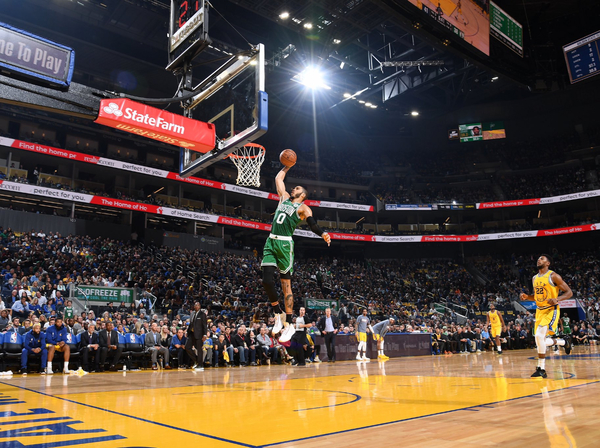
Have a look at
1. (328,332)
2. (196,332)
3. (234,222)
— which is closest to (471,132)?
(234,222)

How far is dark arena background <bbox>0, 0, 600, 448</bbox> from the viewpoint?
14.5ft

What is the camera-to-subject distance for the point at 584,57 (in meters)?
15.5

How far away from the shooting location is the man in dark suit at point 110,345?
36.7 feet

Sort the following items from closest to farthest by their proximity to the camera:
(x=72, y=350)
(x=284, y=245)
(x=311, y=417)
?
(x=311, y=417) → (x=284, y=245) → (x=72, y=350)

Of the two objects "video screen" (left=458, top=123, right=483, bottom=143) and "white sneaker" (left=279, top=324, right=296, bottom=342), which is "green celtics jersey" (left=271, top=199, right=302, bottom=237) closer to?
"white sneaker" (left=279, top=324, right=296, bottom=342)

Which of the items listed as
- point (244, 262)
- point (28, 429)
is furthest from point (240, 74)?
point (244, 262)

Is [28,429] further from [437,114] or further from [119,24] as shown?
[437,114]

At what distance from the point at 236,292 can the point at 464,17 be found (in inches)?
616

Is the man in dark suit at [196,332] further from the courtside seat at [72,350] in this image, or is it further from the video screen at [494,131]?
the video screen at [494,131]

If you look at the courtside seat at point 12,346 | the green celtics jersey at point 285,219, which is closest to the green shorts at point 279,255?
the green celtics jersey at point 285,219

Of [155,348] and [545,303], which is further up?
[545,303]

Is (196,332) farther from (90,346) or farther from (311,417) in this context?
(311,417)

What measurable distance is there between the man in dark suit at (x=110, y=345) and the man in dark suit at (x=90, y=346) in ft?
0.44

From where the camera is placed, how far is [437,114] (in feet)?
135
